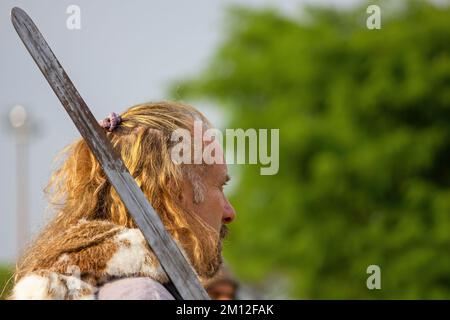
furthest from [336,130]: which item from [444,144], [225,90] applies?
[225,90]

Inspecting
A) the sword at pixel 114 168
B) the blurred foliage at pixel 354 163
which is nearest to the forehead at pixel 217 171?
the sword at pixel 114 168

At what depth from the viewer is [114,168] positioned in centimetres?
210

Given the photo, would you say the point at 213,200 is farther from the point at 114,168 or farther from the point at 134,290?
the point at 134,290

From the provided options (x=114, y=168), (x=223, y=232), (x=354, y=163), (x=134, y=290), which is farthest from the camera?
(x=354, y=163)

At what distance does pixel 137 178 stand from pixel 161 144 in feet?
0.33

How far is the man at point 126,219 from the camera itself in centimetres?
202

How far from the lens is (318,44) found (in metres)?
21.3

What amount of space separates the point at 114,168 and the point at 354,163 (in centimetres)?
1697

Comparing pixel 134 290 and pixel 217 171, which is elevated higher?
pixel 217 171

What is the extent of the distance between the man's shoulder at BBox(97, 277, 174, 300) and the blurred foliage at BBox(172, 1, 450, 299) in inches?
633

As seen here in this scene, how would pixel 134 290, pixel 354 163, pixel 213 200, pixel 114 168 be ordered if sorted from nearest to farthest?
pixel 134 290 → pixel 114 168 → pixel 213 200 → pixel 354 163

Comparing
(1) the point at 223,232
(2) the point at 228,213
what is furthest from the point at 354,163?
(2) the point at 228,213

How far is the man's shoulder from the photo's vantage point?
76.6 inches

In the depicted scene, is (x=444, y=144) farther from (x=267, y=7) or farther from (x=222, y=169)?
(x=222, y=169)
